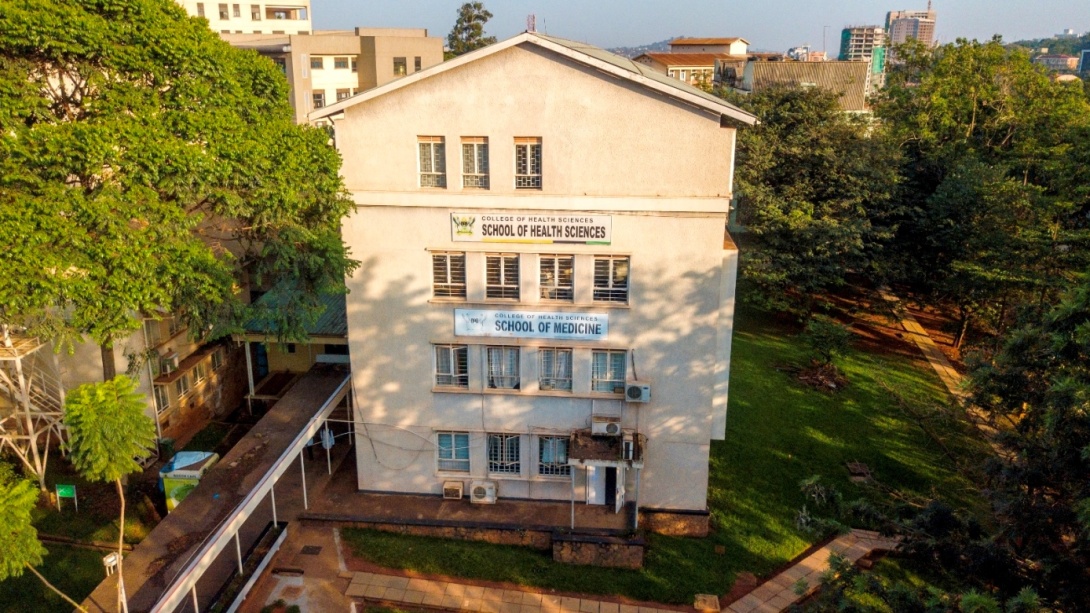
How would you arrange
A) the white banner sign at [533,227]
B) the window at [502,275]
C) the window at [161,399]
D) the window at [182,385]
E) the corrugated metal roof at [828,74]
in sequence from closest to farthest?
1. the white banner sign at [533,227]
2. the window at [502,275]
3. the window at [161,399]
4. the window at [182,385]
5. the corrugated metal roof at [828,74]

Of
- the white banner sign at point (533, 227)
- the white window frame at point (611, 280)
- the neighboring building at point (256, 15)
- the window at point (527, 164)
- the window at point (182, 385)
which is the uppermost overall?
the neighboring building at point (256, 15)

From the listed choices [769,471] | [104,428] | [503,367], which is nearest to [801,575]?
[769,471]

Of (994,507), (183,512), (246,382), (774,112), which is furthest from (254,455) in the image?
(774,112)

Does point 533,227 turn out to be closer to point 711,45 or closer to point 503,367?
point 503,367

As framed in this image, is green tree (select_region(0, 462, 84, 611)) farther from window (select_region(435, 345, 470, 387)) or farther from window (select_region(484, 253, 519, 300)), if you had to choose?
window (select_region(484, 253, 519, 300))

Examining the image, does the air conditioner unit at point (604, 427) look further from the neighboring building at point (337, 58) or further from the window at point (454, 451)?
the neighboring building at point (337, 58)

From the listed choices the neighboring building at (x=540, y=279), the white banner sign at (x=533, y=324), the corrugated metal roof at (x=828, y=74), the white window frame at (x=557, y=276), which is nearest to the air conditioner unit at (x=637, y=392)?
the neighboring building at (x=540, y=279)
